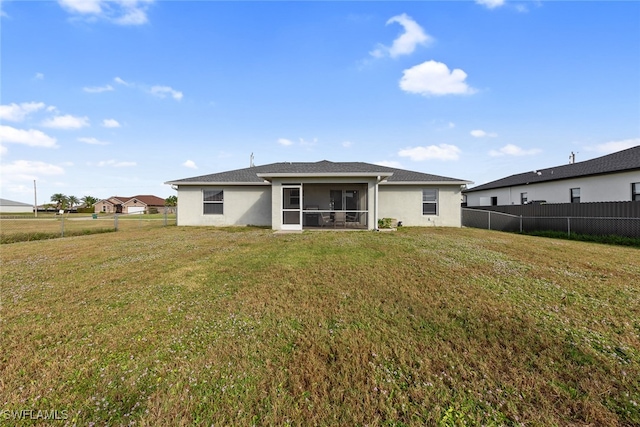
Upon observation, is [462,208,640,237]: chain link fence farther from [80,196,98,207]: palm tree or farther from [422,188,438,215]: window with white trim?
[80,196,98,207]: palm tree

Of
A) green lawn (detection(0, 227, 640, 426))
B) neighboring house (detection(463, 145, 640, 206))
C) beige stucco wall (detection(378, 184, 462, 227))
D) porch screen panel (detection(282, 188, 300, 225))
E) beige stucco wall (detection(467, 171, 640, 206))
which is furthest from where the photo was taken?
beige stucco wall (detection(378, 184, 462, 227))

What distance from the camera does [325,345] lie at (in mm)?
3102

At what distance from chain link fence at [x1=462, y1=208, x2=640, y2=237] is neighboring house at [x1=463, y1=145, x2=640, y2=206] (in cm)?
410

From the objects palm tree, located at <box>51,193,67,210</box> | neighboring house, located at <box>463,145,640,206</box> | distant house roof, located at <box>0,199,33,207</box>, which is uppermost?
palm tree, located at <box>51,193,67,210</box>

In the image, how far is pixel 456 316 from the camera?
12.4 ft

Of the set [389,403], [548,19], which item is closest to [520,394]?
[389,403]

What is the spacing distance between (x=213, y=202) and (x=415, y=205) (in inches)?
490

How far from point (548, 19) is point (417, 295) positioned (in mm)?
12258

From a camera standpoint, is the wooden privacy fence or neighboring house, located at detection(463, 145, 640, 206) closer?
the wooden privacy fence

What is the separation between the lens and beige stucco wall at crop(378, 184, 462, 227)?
49.0 ft

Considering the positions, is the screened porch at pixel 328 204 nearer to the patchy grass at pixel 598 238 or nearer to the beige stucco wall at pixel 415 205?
the beige stucco wall at pixel 415 205

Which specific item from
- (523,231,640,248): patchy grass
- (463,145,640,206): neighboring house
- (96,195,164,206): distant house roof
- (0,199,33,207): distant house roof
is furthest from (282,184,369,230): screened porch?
(0,199,33,207): distant house roof

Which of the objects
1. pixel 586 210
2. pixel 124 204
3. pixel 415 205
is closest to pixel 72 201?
pixel 124 204

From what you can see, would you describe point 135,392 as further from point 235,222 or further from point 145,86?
point 145,86
